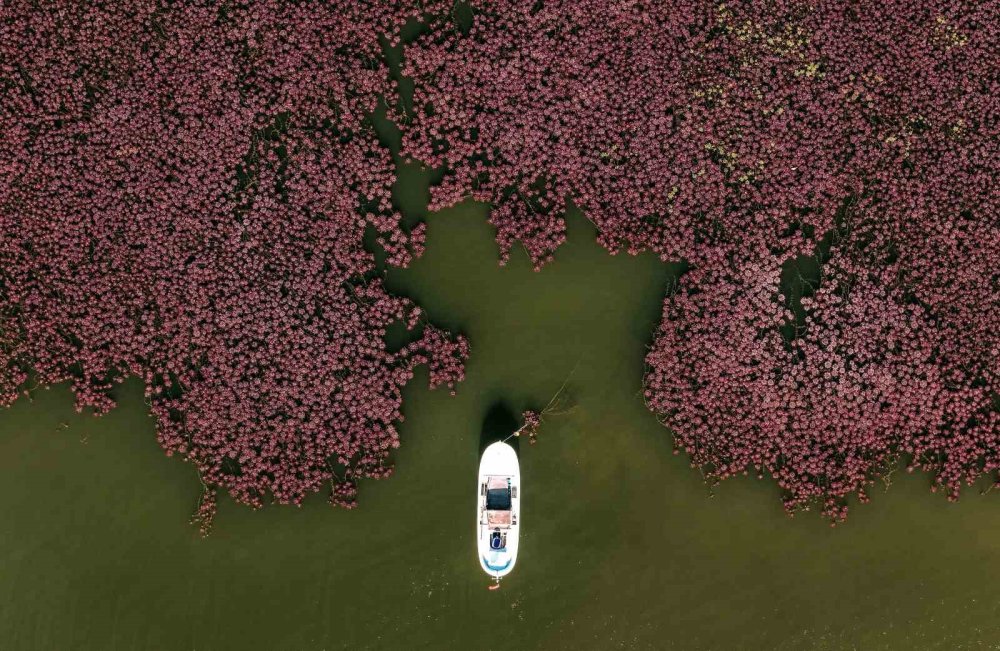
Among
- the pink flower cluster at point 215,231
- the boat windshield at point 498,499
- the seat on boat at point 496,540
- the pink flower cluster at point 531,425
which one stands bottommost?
the seat on boat at point 496,540

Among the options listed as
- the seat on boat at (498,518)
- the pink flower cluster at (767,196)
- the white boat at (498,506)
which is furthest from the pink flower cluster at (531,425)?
the pink flower cluster at (767,196)

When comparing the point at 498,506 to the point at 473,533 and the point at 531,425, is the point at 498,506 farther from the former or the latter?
the point at 531,425

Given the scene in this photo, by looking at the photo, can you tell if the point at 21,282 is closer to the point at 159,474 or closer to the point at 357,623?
the point at 159,474

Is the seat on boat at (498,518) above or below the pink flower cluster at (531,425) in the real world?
below

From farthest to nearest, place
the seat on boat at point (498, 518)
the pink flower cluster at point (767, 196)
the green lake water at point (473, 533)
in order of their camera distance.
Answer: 1. the green lake water at point (473, 533)
2. the pink flower cluster at point (767, 196)
3. the seat on boat at point (498, 518)

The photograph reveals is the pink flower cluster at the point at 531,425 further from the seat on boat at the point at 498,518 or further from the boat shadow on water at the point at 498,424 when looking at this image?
the seat on boat at the point at 498,518

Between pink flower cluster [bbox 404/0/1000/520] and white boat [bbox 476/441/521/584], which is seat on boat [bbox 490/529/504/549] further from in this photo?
pink flower cluster [bbox 404/0/1000/520]
